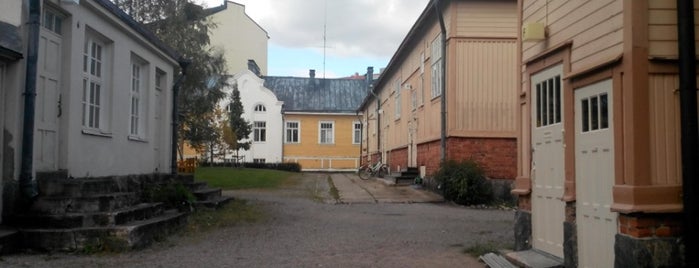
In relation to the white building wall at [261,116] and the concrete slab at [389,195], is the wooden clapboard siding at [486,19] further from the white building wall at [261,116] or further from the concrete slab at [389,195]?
the white building wall at [261,116]

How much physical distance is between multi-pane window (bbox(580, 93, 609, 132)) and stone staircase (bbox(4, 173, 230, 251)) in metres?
5.85

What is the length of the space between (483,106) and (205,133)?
23.2 meters

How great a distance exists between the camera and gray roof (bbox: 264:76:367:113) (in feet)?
167

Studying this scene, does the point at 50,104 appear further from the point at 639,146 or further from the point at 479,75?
the point at 479,75

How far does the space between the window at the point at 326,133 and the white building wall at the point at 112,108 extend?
34694 millimetres

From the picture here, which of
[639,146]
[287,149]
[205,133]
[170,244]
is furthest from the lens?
[287,149]

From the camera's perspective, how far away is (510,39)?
18.0 meters

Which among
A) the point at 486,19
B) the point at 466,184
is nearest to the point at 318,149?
the point at 486,19

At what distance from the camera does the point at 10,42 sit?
833cm

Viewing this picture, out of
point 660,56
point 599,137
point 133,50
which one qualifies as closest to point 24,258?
point 133,50

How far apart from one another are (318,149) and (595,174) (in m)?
44.3

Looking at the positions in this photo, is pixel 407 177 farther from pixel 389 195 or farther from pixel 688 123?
pixel 688 123

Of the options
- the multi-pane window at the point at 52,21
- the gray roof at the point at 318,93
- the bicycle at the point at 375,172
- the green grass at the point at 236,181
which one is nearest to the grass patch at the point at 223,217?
the multi-pane window at the point at 52,21

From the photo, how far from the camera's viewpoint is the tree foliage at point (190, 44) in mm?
27875
